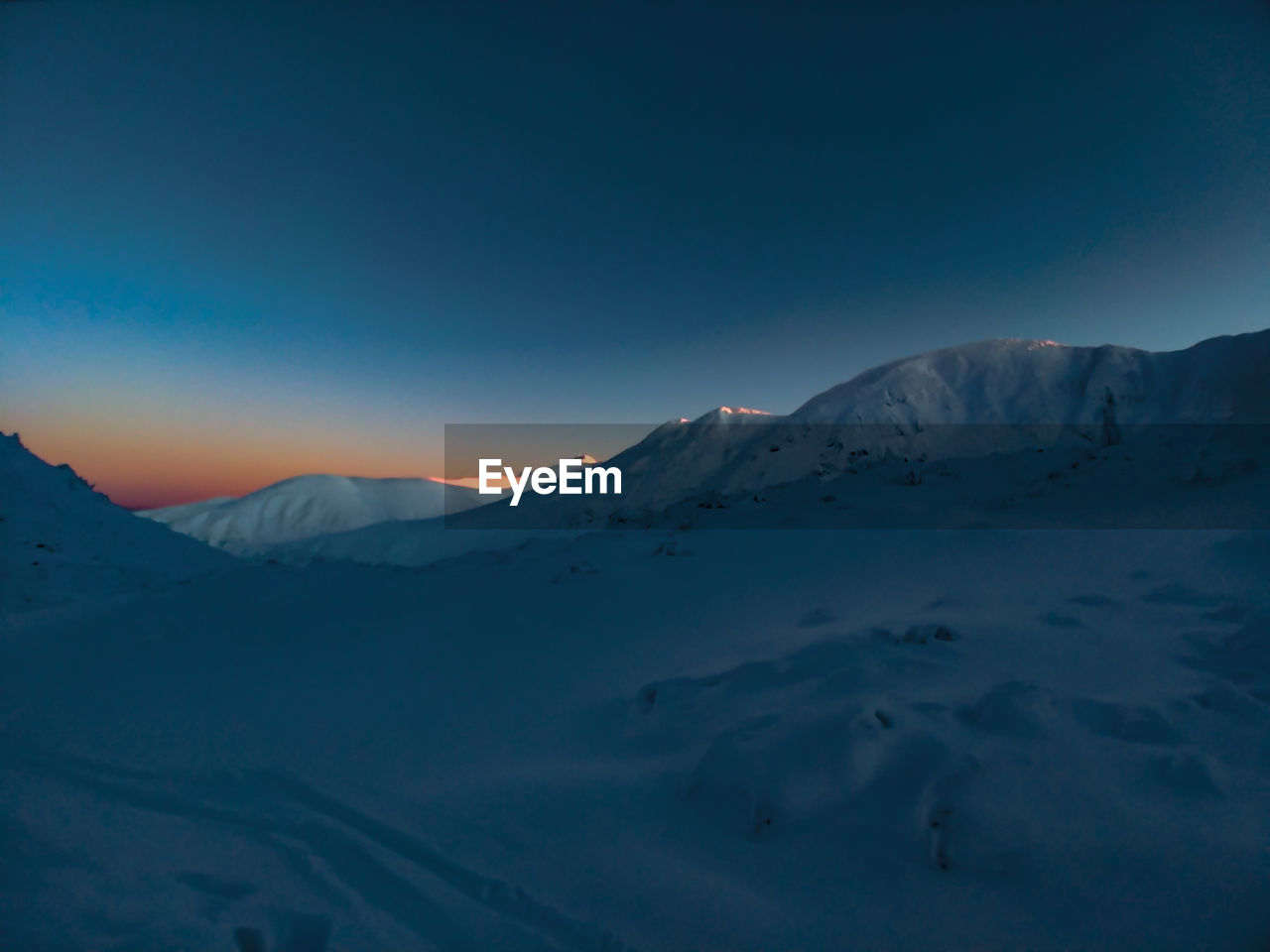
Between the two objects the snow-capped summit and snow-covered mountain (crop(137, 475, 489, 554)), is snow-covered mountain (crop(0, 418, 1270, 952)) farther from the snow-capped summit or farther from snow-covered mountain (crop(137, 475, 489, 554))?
snow-covered mountain (crop(137, 475, 489, 554))

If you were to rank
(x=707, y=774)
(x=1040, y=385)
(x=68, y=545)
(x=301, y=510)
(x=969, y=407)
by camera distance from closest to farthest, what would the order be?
(x=707, y=774) → (x=68, y=545) → (x=1040, y=385) → (x=969, y=407) → (x=301, y=510)

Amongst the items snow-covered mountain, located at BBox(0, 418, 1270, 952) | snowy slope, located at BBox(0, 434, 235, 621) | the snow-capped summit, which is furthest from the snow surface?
the snow-capped summit

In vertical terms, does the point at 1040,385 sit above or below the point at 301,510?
above

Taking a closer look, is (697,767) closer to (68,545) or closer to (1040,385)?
(68,545)

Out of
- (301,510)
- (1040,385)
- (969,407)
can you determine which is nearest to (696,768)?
(969,407)

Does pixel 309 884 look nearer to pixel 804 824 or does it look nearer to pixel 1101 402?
pixel 804 824

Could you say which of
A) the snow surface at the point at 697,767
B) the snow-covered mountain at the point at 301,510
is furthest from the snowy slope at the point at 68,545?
the snow-covered mountain at the point at 301,510

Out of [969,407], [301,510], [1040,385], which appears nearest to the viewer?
[1040,385]

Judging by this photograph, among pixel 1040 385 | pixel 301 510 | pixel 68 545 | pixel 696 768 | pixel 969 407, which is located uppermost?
pixel 1040 385
